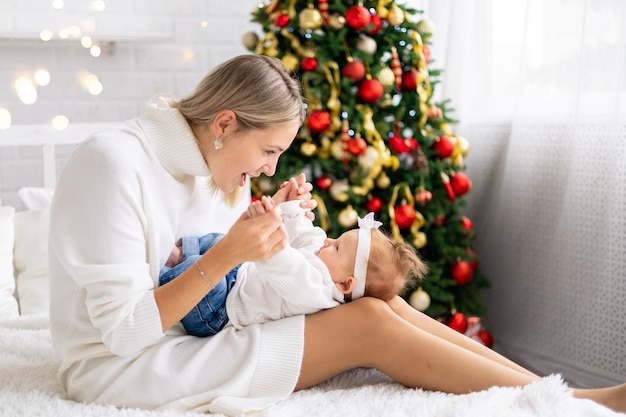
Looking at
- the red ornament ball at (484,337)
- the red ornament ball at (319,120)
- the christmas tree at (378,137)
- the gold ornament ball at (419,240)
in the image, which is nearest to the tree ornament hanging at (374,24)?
the christmas tree at (378,137)

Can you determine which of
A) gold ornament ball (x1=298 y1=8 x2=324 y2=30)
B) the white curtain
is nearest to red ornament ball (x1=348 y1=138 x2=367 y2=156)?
gold ornament ball (x1=298 y1=8 x2=324 y2=30)

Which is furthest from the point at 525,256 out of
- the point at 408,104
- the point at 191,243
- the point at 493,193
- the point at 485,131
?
the point at 191,243

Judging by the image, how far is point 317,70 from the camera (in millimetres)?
2500

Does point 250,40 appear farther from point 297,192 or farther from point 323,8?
point 297,192

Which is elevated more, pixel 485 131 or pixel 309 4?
pixel 309 4

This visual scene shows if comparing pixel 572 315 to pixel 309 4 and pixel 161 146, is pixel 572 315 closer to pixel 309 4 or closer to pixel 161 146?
pixel 309 4

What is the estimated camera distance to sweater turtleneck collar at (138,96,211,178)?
1519 mm

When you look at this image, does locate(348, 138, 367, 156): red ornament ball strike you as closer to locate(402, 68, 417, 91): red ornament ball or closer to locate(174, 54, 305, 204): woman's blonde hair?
locate(402, 68, 417, 91): red ornament ball

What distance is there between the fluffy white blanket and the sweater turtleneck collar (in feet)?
1.69

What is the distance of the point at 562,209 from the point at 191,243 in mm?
1477

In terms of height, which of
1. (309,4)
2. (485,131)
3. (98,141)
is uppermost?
(309,4)

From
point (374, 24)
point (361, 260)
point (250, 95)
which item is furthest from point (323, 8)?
point (361, 260)

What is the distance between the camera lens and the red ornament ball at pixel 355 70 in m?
2.48

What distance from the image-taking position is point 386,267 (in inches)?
61.9
